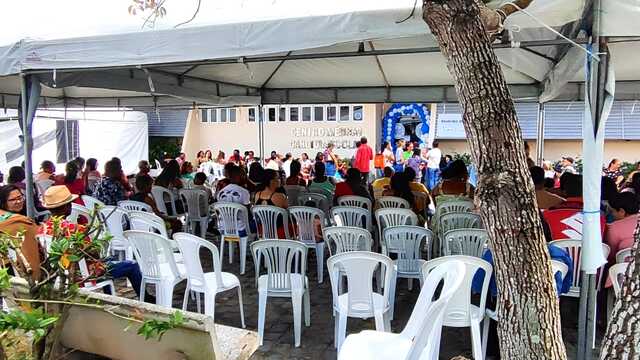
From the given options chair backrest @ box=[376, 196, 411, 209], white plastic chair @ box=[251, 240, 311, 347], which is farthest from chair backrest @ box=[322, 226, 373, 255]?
chair backrest @ box=[376, 196, 411, 209]

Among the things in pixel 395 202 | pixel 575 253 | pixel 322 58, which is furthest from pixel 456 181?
pixel 575 253

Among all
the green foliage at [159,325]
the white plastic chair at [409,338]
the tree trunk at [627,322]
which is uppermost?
the tree trunk at [627,322]

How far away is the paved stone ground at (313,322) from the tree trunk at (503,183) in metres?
2.05

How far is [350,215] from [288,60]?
2.58 metres

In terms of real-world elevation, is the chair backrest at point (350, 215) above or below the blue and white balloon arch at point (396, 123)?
below

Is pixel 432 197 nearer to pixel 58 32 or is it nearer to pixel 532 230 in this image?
pixel 58 32

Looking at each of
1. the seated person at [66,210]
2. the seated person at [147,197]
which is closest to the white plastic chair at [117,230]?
the seated person at [147,197]

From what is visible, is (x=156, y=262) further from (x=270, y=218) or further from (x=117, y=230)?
(x=270, y=218)

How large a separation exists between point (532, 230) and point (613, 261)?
9.06ft

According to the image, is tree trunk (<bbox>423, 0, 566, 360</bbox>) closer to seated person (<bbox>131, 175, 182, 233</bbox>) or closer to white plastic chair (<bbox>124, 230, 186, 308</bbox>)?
white plastic chair (<bbox>124, 230, 186, 308</bbox>)

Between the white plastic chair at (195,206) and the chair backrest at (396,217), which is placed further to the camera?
the white plastic chair at (195,206)

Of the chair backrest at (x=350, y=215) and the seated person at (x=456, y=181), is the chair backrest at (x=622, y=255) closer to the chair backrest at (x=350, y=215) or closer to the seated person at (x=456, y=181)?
the chair backrest at (x=350, y=215)

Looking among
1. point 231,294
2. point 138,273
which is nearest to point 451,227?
point 231,294

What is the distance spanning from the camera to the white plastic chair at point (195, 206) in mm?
6785
